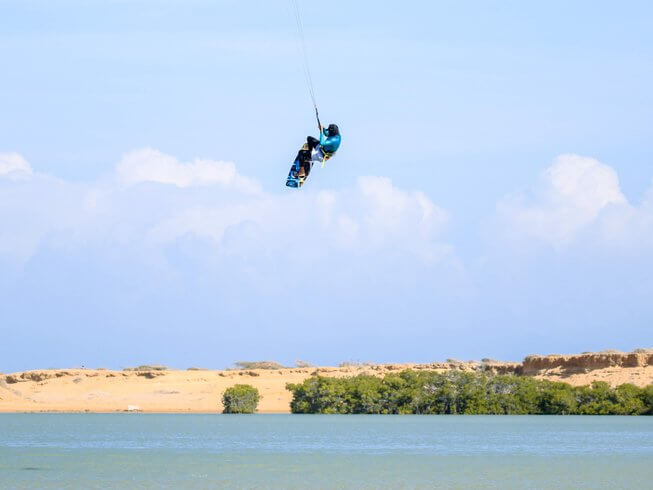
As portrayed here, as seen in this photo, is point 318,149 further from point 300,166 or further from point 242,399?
point 242,399

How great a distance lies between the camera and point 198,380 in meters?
91.1

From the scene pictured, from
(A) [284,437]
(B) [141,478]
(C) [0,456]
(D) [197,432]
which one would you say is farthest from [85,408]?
(B) [141,478]

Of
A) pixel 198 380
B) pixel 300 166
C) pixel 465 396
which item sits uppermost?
pixel 198 380

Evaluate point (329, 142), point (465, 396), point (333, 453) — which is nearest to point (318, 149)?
point (329, 142)

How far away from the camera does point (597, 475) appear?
37469mm

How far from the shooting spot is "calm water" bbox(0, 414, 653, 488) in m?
35.4

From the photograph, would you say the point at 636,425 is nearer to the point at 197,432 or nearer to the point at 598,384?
the point at 598,384

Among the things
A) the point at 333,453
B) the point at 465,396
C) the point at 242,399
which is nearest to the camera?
the point at 333,453

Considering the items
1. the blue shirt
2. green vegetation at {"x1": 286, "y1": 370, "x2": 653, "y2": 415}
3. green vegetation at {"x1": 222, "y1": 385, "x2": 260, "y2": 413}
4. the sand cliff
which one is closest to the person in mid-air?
the blue shirt

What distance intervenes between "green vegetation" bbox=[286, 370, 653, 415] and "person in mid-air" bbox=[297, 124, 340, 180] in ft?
149

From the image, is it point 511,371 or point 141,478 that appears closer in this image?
point 141,478

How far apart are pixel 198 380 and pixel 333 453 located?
48215 millimetres

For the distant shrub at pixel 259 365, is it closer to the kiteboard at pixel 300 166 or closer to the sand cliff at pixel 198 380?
the sand cliff at pixel 198 380

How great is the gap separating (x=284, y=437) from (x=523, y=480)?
1796cm
